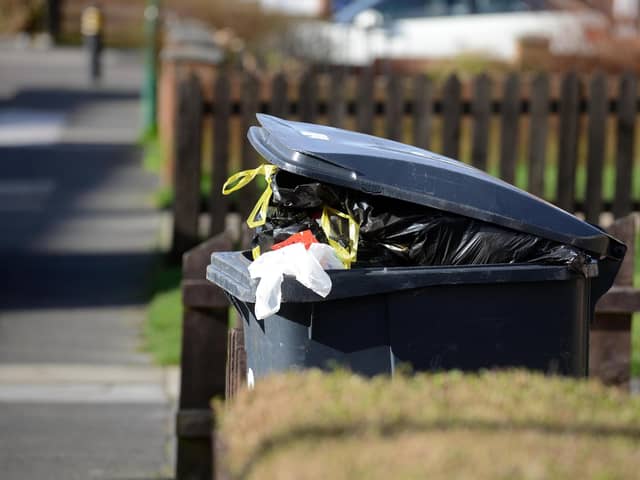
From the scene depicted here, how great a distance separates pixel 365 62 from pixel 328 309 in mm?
19417

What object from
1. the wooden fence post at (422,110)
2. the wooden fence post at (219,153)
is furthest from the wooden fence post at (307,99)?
the wooden fence post at (422,110)

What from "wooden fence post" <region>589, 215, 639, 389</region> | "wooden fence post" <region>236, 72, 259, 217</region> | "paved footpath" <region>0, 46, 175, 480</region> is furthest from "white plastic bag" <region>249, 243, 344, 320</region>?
"wooden fence post" <region>236, 72, 259, 217</region>

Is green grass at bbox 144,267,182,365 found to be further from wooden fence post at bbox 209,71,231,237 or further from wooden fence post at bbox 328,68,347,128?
wooden fence post at bbox 328,68,347,128

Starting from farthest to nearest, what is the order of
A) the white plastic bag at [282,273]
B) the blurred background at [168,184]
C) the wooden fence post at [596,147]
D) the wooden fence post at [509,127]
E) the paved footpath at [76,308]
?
the wooden fence post at [596,147] → the wooden fence post at [509,127] → the blurred background at [168,184] → the paved footpath at [76,308] → the white plastic bag at [282,273]

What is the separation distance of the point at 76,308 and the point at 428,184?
5341mm

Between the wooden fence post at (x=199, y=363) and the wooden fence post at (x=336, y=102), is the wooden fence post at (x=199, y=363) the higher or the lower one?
the lower one

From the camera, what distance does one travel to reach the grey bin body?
12.5 ft

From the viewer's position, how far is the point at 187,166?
9.86 meters

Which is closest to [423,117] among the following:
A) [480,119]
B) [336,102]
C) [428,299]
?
[480,119]

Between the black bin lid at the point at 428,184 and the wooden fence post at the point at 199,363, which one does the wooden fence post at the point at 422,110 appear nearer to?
the wooden fence post at the point at 199,363

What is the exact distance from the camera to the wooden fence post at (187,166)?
976 centimetres

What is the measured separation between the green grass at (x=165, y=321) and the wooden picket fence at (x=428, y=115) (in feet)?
1.92

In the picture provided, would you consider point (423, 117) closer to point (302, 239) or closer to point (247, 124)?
point (247, 124)

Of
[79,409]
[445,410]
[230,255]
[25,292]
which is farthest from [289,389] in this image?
[25,292]
